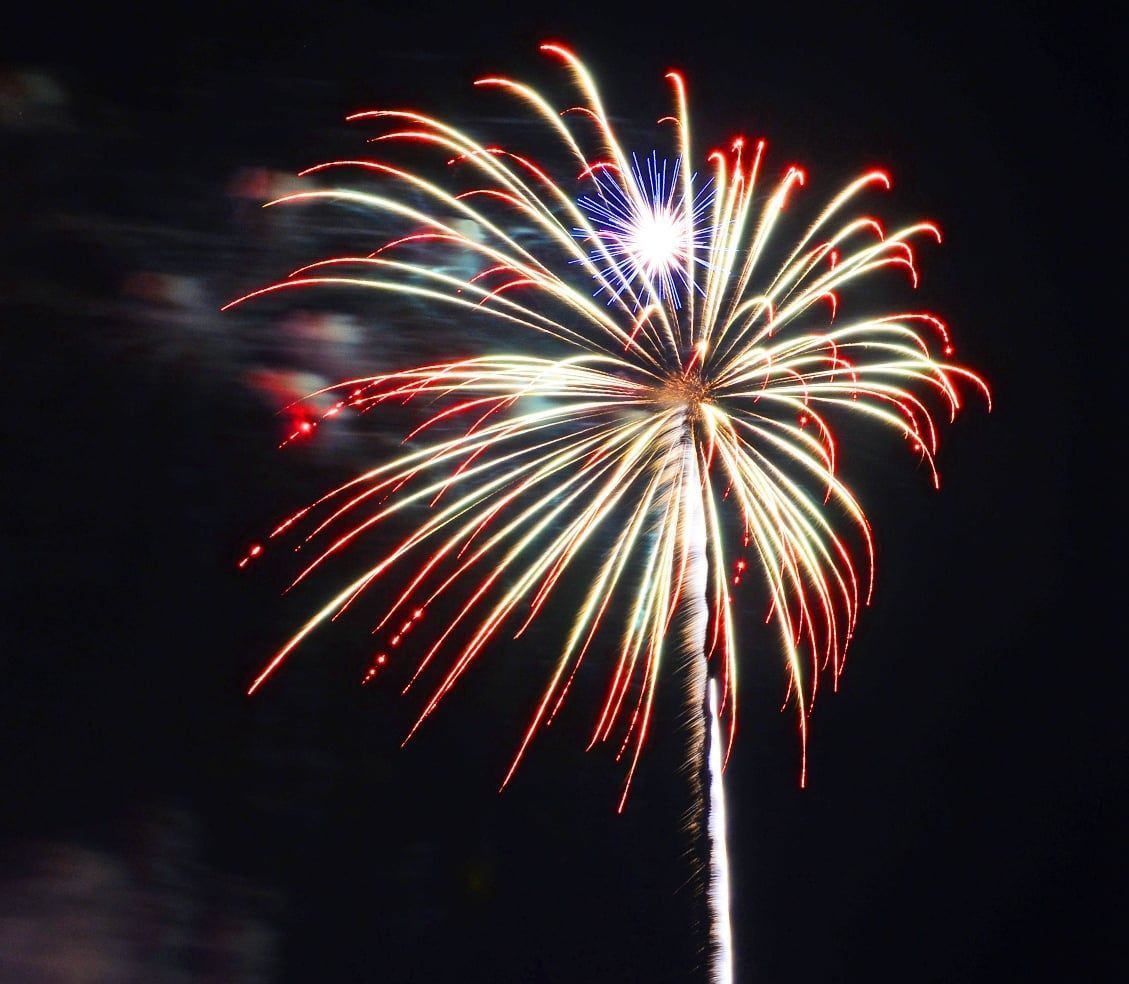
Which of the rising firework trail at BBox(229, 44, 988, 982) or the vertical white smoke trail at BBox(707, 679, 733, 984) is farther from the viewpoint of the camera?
the vertical white smoke trail at BBox(707, 679, 733, 984)

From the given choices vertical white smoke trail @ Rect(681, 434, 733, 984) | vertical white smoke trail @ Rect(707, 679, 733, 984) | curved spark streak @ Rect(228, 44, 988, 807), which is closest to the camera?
curved spark streak @ Rect(228, 44, 988, 807)

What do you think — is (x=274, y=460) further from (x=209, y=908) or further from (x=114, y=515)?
(x=209, y=908)

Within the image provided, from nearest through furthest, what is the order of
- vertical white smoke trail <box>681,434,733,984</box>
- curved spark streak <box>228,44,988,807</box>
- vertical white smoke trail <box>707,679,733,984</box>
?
curved spark streak <box>228,44,988,807</box>
vertical white smoke trail <box>681,434,733,984</box>
vertical white smoke trail <box>707,679,733,984</box>

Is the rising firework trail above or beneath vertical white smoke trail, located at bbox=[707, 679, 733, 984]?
above

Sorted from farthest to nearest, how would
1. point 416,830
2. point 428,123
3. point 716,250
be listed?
point 416,830, point 428,123, point 716,250

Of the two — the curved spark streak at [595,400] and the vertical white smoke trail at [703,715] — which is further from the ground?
the curved spark streak at [595,400]

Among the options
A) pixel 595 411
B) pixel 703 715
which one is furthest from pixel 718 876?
pixel 595 411

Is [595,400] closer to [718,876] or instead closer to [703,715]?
[703,715]

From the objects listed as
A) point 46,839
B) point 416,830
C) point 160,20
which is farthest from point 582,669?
point 160,20
